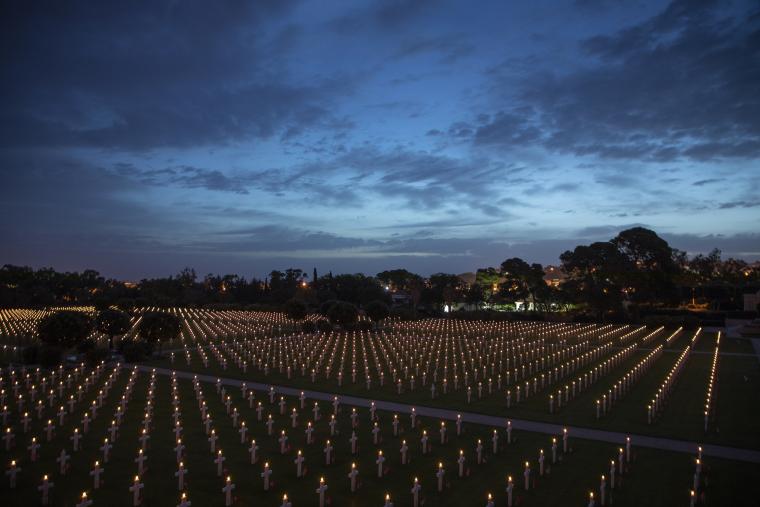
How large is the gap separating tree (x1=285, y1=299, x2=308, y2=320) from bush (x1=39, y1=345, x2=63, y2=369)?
20390 mm

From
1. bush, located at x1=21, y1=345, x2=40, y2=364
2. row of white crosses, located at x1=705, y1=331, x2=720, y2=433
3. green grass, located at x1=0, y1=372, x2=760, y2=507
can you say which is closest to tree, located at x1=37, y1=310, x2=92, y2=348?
bush, located at x1=21, y1=345, x2=40, y2=364

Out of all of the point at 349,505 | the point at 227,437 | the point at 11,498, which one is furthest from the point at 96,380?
the point at 349,505

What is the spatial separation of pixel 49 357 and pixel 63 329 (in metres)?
2.52

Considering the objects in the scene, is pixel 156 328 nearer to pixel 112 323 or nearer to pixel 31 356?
pixel 112 323

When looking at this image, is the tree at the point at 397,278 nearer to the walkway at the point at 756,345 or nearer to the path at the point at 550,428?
the walkway at the point at 756,345

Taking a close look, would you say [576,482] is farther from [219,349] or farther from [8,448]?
[219,349]

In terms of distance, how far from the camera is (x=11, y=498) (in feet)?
31.4

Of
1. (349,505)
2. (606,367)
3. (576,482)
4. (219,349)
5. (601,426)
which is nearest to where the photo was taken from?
(349,505)

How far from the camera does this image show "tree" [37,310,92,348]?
25.5 metres

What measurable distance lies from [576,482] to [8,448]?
1313cm

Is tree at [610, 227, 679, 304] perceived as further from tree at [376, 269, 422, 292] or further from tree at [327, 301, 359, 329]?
tree at [376, 269, 422, 292]

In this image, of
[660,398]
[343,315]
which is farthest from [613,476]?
[343,315]

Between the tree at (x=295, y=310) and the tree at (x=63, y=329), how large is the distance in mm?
17992

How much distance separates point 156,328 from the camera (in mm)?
28031
